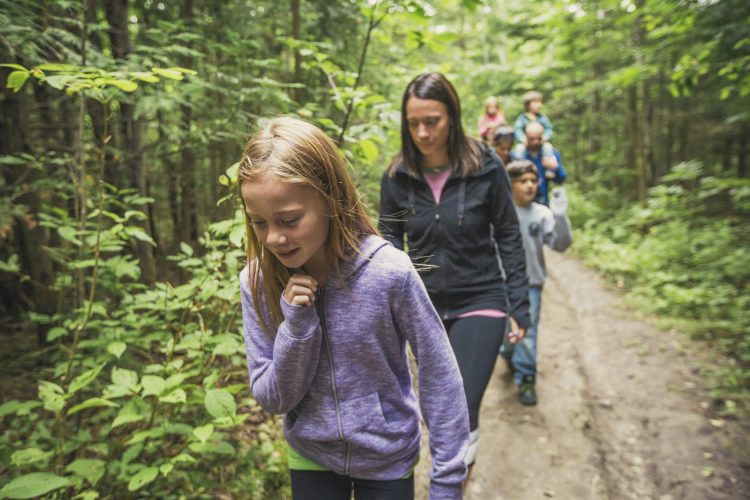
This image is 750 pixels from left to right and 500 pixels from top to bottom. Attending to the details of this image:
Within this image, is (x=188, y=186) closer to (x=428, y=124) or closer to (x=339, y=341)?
(x=428, y=124)

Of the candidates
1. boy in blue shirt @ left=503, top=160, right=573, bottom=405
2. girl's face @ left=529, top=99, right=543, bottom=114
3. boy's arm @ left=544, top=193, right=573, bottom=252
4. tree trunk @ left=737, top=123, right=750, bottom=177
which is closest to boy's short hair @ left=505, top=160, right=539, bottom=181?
boy in blue shirt @ left=503, top=160, right=573, bottom=405

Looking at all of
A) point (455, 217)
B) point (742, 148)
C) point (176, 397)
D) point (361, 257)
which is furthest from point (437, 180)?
point (742, 148)

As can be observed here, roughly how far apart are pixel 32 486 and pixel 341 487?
1.28 meters

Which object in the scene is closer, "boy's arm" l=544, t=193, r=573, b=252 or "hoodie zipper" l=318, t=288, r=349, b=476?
"hoodie zipper" l=318, t=288, r=349, b=476

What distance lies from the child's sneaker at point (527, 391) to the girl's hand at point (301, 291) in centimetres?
369

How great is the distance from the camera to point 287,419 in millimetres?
1701

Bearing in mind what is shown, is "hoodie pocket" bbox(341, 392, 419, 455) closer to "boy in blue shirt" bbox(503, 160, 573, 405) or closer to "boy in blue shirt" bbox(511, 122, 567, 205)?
"boy in blue shirt" bbox(503, 160, 573, 405)

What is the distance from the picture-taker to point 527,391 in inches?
174

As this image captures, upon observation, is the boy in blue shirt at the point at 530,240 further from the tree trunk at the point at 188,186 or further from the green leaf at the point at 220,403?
the tree trunk at the point at 188,186

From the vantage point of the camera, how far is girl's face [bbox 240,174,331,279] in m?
1.32

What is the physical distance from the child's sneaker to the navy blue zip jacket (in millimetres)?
1985

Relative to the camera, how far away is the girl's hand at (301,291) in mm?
1357

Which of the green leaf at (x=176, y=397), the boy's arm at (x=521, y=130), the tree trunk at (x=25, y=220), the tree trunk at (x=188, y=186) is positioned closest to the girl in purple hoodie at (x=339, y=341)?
the green leaf at (x=176, y=397)

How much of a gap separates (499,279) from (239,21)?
15.5ft
